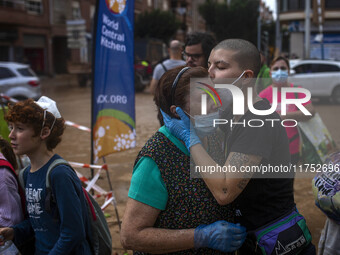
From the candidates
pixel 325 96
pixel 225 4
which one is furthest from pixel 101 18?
pixel 225 4

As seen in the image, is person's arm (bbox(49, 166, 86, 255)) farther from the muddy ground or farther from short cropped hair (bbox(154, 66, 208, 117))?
the muddy ground

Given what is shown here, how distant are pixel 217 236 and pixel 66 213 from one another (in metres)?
0.79

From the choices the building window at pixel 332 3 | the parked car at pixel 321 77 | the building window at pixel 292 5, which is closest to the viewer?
the parked car at pixel 321 77

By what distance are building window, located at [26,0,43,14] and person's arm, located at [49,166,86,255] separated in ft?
99.6

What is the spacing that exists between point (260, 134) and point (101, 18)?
2686mm

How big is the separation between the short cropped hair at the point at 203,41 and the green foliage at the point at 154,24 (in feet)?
112

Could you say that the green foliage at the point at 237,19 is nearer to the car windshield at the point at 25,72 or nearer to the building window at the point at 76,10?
the building window at the point at 76,10

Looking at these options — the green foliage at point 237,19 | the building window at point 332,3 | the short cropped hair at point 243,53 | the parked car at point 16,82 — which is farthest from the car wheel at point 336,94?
the green foliage at point 237,19

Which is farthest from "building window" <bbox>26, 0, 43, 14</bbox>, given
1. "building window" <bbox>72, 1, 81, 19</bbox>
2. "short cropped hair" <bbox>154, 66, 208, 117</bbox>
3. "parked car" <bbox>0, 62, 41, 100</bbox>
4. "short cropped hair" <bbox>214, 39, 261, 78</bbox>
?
"short cropped hair" <bbox>154, 66, 208, 117</bbox>

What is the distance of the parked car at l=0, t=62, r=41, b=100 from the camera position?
12.6m

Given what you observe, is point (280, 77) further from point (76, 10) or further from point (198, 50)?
point (76, 10)

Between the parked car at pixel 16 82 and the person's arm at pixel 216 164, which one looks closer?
the person's arm at pixel 216 164

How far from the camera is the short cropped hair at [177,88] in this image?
66.2 inches

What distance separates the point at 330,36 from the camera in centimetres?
3064
